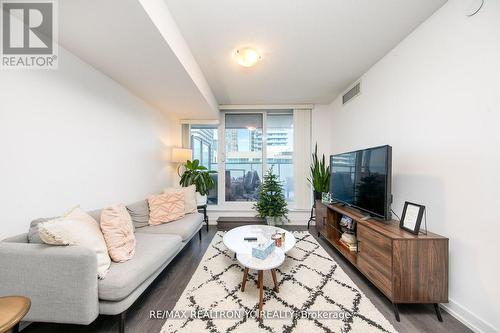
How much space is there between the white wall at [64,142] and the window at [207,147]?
1.54 m

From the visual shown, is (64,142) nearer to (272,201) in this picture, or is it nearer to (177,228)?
(177,228)

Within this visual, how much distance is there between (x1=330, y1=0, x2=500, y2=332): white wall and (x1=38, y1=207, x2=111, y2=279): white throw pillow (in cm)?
269

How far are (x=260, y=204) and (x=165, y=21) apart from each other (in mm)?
3059

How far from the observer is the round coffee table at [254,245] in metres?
1.56

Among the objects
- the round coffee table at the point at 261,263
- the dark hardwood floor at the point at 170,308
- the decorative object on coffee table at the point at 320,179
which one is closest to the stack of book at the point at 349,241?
the dark hardwood floor at the point at 170,308

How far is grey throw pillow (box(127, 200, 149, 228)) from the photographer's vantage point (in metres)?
2.40

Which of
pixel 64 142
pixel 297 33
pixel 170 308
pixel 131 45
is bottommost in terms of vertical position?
pixel 170 308

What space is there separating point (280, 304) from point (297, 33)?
2.55 metres

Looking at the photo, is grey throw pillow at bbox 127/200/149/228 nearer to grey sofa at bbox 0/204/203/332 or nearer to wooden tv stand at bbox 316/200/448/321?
grey sofa at bbox 0/204/203/332

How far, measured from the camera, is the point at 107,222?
164 cm

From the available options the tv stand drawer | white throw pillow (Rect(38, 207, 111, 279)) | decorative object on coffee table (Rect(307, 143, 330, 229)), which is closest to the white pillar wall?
decorative object on coffee table (Rect(307, 143, 330, 229))

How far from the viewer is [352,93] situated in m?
3.04

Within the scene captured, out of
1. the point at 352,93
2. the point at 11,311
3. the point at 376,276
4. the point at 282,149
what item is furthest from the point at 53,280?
the point at 352,93

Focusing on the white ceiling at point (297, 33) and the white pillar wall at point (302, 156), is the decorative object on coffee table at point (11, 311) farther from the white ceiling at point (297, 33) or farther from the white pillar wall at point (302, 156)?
the white pillar wall at point (302, 156)
